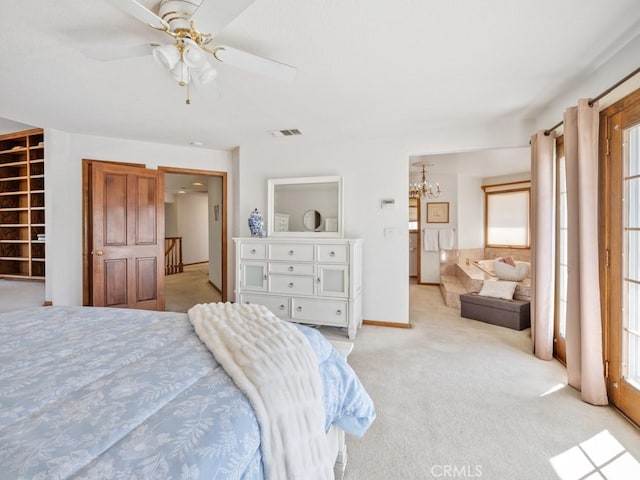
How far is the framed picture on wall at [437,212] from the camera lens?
20.5 ft

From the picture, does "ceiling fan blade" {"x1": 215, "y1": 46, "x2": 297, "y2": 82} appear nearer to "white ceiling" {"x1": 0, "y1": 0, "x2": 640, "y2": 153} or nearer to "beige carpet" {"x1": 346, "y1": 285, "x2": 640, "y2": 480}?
"white ceiling" {"x1": 0, "y1": 0, "x2": 640, "y2": 153}

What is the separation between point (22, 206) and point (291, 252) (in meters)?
4.69

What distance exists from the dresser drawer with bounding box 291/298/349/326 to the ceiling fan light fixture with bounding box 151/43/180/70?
8.22 feet

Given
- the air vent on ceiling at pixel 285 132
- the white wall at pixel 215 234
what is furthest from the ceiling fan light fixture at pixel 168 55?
the white wall at pixel 215 234

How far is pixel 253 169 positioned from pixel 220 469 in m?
3.86

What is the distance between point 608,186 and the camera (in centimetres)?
202

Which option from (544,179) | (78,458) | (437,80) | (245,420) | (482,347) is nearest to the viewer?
(78,458)

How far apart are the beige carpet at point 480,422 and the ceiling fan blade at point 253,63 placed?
216 centimetres

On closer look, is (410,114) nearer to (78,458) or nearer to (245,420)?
(245,420)

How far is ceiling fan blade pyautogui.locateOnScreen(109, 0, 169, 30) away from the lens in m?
1.25

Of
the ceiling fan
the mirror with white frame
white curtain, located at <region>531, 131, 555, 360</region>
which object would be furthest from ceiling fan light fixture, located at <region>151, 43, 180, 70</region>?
white curtain, located at <region>531, 131, 555, 360</region>

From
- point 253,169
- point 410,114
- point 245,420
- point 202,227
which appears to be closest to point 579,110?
point 410,114

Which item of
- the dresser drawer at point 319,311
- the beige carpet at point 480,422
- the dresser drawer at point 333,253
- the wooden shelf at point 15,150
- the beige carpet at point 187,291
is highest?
the wooden shelf at point 15,150

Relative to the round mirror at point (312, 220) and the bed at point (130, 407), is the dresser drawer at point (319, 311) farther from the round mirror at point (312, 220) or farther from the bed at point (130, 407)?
the bed at point (130, 407)
